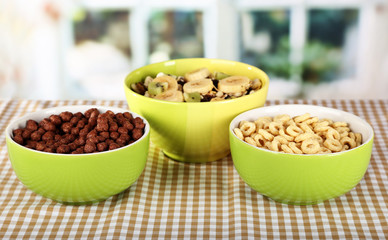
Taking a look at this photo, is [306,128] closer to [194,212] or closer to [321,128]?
[321,128]

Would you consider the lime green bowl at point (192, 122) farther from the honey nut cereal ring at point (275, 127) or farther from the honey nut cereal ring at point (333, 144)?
the honey nut cereal ring at point (333, 144)

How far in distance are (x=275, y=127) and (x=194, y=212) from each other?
0.78 ft

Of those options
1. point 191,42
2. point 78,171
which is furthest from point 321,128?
point 191,42

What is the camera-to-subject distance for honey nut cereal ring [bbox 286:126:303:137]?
0.98m

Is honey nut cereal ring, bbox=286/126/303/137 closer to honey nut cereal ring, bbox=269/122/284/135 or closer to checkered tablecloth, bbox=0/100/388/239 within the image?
honey nut cereal ring, bbox=269/122/284/135

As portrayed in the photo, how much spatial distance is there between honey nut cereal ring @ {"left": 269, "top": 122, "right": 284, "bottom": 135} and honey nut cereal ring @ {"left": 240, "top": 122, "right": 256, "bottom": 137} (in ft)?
0.11

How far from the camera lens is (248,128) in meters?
1.02

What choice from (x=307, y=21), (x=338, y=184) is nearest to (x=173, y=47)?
(x=307, y=21)

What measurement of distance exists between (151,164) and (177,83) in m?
0.20

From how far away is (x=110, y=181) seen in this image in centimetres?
Answer: 94

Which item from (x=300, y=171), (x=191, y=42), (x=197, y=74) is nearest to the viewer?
(x=300, y=171)

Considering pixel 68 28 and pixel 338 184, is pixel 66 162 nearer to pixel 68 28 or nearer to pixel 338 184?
pixel 338 184

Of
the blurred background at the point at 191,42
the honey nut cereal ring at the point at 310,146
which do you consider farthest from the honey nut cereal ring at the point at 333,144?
the blurred background at the point at 191,42

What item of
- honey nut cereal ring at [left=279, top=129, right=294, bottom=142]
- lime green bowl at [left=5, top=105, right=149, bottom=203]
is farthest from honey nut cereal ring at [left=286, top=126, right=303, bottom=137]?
lime green bowl at [left=5, top=105, right=149, bottom=203]
